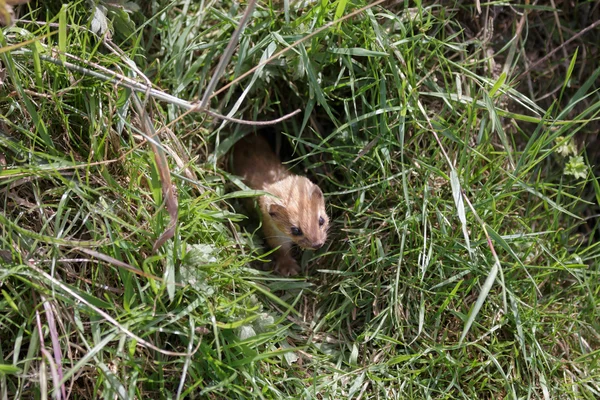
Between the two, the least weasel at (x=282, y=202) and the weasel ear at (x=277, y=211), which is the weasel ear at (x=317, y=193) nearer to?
the least weasel at (x=282, y=202)

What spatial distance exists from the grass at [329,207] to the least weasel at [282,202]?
20cm

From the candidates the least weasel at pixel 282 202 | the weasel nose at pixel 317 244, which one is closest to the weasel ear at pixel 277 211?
the least weasel at pixel 282 202

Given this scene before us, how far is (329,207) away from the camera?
4.34 meters

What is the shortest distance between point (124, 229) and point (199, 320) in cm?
68

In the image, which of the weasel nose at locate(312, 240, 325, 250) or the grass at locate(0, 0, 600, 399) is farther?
the weasel nose at locate(312, 240, 325, 250)

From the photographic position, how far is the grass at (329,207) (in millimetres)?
3018

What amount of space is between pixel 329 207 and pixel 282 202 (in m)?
0.37

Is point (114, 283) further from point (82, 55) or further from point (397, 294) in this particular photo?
point (397, 294)

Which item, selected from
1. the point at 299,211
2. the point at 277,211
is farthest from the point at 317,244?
the point at 277,211

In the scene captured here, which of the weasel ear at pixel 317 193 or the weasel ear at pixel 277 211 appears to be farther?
the weasel ear at pixel 277 211

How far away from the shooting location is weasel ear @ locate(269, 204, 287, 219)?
13.7ft

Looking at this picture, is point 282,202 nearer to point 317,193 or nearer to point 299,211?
point 299,211

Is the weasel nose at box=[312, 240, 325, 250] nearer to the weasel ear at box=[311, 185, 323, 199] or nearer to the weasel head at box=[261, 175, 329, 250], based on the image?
the weasel head at box=[261, 175, 329, 250]

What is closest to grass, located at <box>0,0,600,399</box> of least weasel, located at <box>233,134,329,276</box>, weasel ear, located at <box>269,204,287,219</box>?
least weasel, located at <box>233,134,329,276</box>
